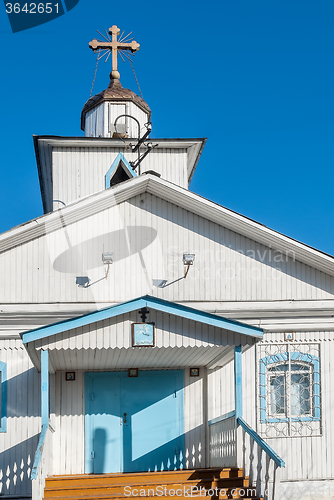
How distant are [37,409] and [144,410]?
6.19ft

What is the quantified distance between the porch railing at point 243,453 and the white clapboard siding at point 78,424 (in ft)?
0.98

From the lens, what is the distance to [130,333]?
30.4 ft

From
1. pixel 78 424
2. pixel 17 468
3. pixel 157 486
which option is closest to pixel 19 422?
pixel 17 468

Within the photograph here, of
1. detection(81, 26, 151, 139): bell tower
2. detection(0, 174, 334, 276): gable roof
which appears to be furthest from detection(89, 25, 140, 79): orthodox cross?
detection(0, 174, 334, 276): gable roof

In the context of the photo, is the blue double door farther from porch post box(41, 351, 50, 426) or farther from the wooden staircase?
porch post box(41, 351, 50, 426)

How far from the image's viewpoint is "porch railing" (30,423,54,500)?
26.8 feet

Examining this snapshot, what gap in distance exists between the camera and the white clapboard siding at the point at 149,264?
11.1 metres

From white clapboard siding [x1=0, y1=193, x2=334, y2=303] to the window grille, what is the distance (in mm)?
1030

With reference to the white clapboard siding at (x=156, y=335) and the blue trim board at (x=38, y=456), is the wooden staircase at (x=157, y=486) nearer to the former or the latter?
the blue trim board at (x=38, y=456)

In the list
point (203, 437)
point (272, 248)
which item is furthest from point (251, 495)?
point (272, 248)

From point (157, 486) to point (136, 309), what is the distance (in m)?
2.68

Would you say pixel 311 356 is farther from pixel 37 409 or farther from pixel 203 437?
pixel 37 409

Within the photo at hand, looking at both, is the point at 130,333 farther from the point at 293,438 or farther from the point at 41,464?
the point at 293,438

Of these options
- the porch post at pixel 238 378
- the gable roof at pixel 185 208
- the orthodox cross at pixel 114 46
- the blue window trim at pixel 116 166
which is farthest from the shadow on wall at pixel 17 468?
the orthodox cross at pixel 114 46
